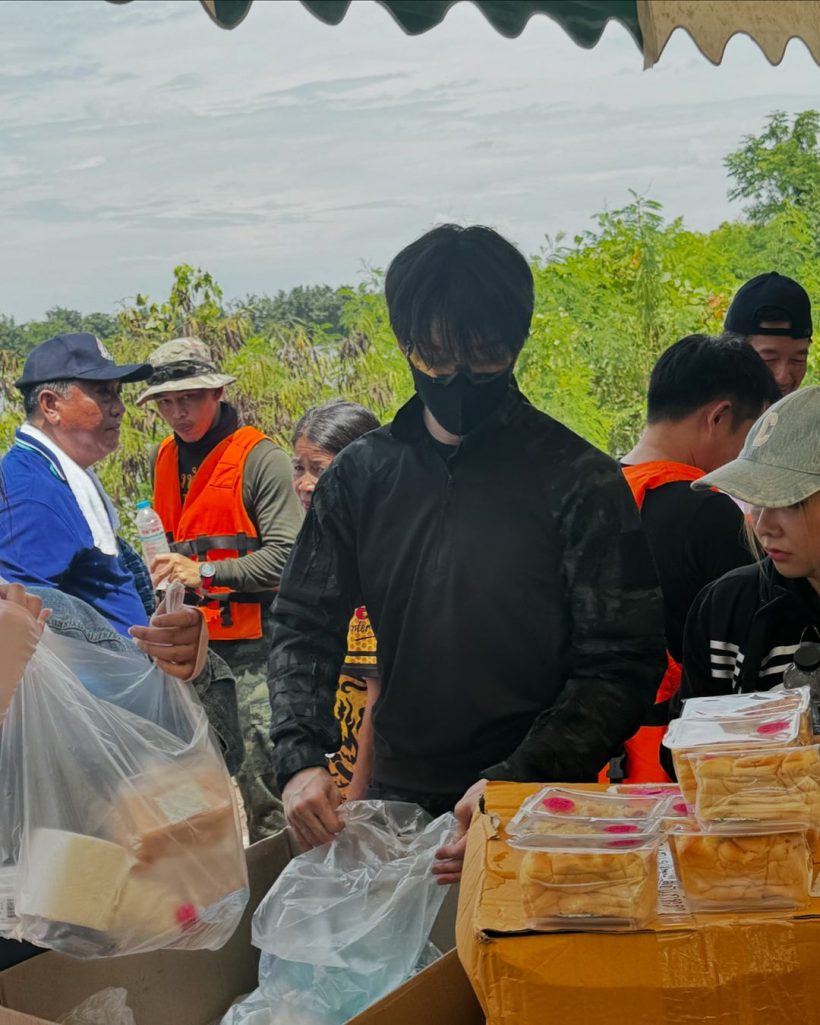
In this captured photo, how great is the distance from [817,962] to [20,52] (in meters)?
11.0

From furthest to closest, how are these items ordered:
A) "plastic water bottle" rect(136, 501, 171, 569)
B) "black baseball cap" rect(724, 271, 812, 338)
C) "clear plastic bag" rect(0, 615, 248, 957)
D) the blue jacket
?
"black baseball cap" rect(724, 271, 812, 338), the blue jacket, "plastic water bottle" rect(136, 501, 171, 569), "clear plastic bag" rect(0, 615, 248, 957)

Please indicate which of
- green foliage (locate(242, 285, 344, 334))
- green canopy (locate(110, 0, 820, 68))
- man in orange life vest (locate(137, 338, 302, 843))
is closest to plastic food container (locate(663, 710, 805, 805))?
green canopy (locate(110, 0, 820, 68))

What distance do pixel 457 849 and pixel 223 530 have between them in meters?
2.31

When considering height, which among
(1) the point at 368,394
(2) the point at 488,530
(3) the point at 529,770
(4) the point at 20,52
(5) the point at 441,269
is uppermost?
(4) the point at 20,52

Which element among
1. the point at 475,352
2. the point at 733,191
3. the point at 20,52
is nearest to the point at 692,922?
the point at 475,352

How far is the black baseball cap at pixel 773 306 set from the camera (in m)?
2.81

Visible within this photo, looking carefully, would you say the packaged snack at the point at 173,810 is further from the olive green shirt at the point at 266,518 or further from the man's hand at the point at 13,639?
the olive green shirt at the point at 266,518

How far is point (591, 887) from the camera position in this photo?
0.92 m

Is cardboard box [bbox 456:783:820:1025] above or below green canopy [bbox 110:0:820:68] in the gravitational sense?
below

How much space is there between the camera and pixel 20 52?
10305mm

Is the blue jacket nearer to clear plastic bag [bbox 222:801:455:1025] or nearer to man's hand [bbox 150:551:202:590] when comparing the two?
man's hand [bbox 150:551:202:590]

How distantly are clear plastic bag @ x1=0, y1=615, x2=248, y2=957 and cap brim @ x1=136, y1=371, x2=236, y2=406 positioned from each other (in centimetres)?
222

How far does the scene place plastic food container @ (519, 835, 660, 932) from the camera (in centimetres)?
92

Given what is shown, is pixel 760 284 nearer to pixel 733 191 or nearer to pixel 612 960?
pixel 612 960
